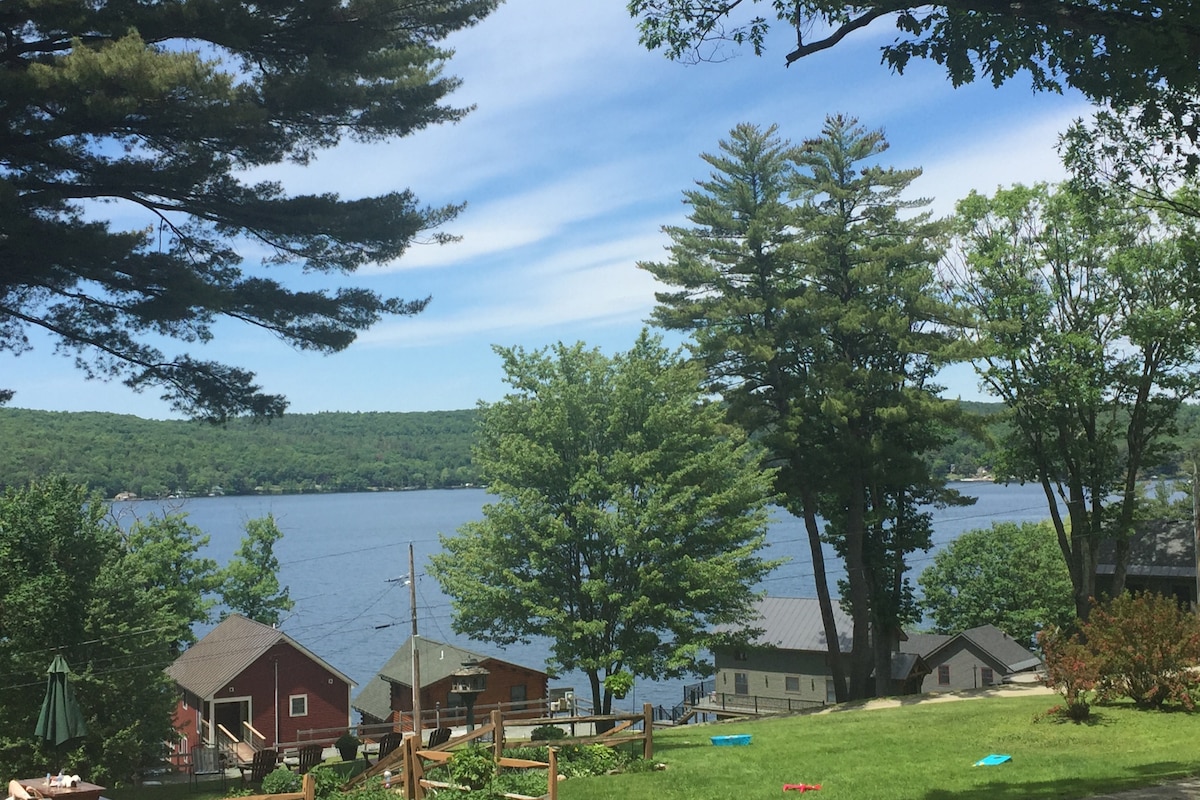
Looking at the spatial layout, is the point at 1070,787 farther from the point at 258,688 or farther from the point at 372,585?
the point at 372,585

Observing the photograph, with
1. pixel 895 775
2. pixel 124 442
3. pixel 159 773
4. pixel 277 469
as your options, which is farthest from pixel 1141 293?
pixel 277 469

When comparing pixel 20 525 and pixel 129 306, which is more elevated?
pixel 129 306

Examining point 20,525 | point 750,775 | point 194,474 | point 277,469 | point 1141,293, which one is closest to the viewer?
point 750,775

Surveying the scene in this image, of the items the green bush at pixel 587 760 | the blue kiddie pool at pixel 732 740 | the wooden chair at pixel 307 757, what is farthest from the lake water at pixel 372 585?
the green bush at pixel 587 760

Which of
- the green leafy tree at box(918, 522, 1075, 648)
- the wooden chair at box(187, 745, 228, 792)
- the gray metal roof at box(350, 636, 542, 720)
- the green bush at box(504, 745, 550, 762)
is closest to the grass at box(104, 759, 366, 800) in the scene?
the wooden chair at box(187, 745, 228, 792)

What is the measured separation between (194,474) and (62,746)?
6566 cm

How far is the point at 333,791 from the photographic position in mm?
15930

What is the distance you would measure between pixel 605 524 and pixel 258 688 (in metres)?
21.1

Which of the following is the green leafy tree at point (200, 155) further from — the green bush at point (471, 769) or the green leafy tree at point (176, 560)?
the green leafy tree at point (176, 560)

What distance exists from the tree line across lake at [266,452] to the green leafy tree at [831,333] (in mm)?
3440

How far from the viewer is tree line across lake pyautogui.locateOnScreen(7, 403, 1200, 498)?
60719mm

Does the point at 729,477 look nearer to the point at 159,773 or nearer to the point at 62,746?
the point at 62,746

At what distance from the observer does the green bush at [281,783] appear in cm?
2027

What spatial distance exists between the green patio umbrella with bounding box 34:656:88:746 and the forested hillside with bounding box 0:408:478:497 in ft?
17.6
